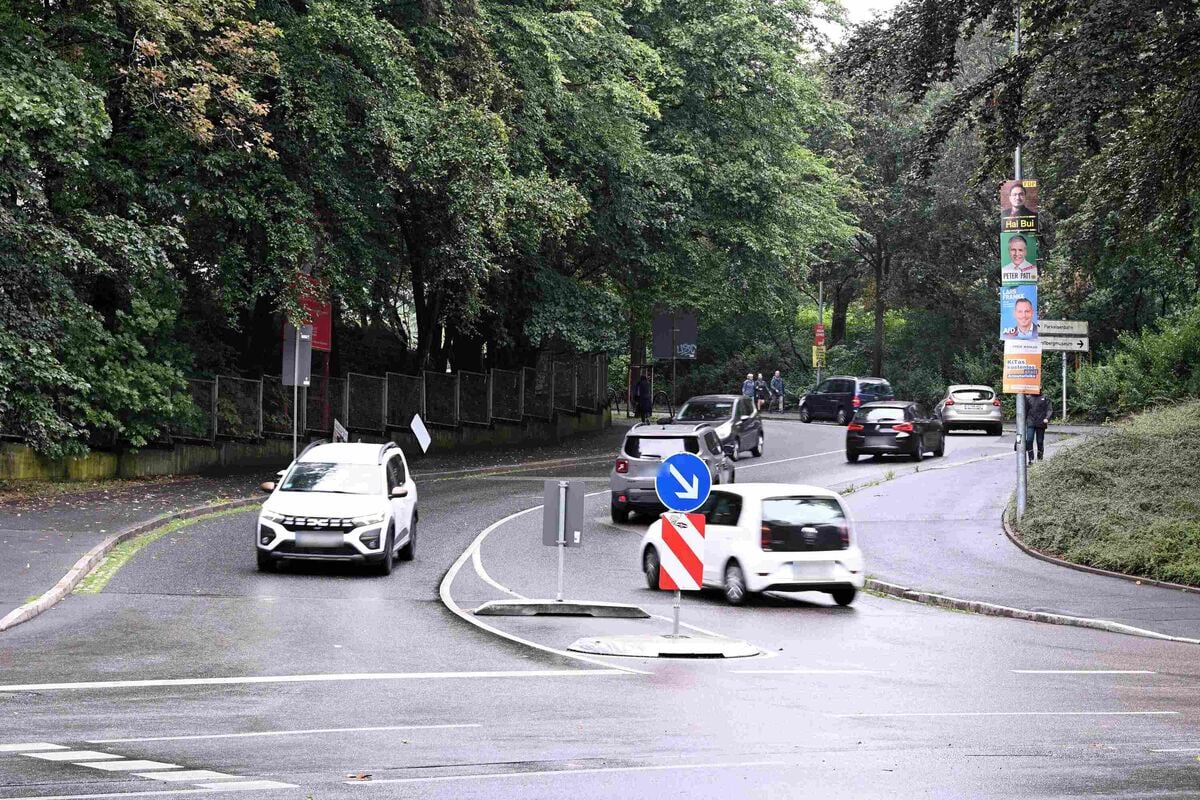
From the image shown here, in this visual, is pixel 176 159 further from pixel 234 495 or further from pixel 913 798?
pixel 913 798

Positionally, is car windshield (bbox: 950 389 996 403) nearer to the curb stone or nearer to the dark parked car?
the dark parked car

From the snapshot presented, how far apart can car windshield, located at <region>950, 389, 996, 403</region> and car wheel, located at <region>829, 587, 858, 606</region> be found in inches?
1152

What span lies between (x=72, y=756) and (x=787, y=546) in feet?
39.5

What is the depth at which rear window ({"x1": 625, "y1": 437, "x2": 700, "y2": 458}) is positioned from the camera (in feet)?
95.4

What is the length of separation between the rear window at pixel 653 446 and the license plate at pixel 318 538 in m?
9.53

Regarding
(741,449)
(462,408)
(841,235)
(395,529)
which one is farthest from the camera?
(841,235)

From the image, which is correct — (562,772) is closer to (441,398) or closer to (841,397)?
(441,398)

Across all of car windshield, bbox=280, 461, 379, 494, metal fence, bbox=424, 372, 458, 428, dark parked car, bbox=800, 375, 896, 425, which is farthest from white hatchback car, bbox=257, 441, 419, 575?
dark parked car, bbox=800, 375, 896, 425

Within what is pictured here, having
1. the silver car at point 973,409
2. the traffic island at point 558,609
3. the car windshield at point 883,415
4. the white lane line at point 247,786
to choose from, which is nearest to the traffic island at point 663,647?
the traffic island at point 558,609

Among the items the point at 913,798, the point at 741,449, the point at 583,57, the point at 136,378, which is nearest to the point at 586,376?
the point at 741,449

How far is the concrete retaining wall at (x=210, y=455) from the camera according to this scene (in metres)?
29.3

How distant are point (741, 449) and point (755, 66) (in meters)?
11.3

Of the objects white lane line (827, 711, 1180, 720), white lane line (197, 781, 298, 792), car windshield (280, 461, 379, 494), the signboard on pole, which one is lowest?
white lane line (827, 711, 1180, 720)

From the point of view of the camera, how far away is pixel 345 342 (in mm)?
47594
